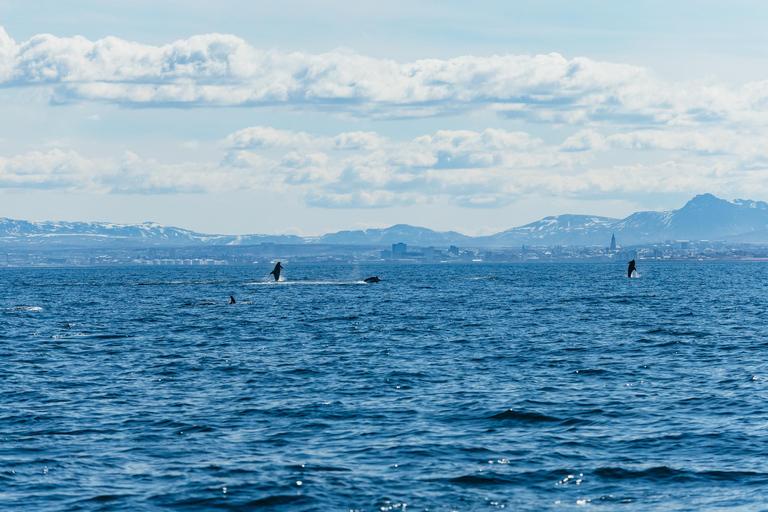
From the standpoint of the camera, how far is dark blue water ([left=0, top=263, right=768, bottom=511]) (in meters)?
24.6

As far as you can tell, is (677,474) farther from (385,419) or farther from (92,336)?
(92,336)

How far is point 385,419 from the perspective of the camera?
33.5m

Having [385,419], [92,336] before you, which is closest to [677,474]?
[385,419]

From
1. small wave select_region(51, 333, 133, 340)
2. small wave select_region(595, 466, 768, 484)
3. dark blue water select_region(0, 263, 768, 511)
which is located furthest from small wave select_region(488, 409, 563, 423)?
small wave select_region(51, 333, 133, 340)

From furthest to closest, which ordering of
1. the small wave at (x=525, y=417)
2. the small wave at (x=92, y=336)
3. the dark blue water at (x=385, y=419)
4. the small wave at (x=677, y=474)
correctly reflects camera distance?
the small wave at (x=92, y=336)
the small wave at (x=525, y=417)
the small wave at (x=677, y=474)
the dark blue water at (x=385, y=419)

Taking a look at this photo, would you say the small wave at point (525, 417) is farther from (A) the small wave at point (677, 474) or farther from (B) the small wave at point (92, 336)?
(B) the small wave at point (92, 336)

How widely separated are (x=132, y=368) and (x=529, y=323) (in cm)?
3672

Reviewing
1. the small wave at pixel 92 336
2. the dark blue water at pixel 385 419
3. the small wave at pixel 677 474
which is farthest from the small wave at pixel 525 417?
the small wave at pixel 92 336

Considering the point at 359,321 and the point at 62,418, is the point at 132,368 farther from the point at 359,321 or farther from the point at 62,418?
the point at 359,321

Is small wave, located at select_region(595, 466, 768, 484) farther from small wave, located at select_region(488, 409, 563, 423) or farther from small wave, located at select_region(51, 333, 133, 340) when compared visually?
small wave, located at select_region(51, 333, 133, 340)

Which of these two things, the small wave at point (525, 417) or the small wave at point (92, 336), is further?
the small wave at point (92, 336)

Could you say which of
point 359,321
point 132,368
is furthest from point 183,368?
point 359,321

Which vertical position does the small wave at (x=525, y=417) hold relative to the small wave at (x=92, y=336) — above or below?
above

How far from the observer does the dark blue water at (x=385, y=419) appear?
Result: 2461 cm
